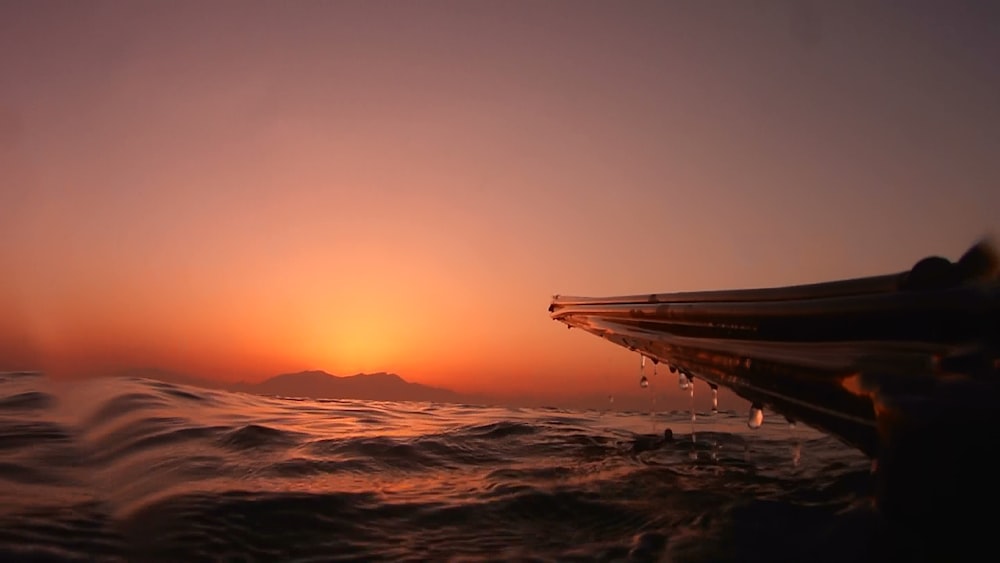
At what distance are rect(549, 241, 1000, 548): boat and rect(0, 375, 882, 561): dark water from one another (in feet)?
1.54

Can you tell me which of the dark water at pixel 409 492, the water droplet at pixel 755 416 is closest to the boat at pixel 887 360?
the water droplet at pixel 755 416

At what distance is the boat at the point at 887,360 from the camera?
2.43 meters

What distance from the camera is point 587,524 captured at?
4.41m

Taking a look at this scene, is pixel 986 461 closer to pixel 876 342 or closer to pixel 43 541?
pixel 876 342

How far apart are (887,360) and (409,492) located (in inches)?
147

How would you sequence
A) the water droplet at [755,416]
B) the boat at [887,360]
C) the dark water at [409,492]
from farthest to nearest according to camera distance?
the water droplet at [755,416], the dark water at [409,492], the boat at [887,360]

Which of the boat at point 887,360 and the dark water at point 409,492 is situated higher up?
the boat at point 887,360

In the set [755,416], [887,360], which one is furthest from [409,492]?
[887,360]

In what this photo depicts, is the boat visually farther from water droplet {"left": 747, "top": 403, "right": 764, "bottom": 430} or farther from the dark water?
the dark water

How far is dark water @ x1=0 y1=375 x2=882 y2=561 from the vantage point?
3816 mm

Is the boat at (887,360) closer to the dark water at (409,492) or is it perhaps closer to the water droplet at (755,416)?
the water droplet at (755,416)

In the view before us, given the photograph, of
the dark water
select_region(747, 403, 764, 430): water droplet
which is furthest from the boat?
the dark water

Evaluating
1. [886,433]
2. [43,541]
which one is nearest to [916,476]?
[886,433]

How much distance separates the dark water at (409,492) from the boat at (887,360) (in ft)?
1.54
